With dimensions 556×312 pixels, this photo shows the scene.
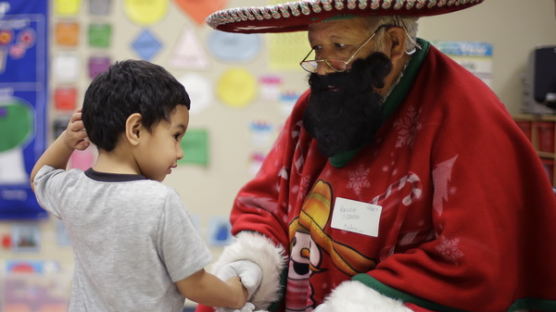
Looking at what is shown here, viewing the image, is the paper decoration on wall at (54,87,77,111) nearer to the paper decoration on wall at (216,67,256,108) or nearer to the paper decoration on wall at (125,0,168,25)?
the paper decoration on wall at (125,0,168,25)

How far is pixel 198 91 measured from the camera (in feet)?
9.52

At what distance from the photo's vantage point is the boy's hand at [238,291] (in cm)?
120

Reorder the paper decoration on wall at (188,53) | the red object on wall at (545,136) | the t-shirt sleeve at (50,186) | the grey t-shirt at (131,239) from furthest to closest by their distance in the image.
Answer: the paper decoration on wall at (188,53)
the red object on wall at (545,136)
the t-shirt sleeve at (50,186)
the grey t-shirt at (131,239)

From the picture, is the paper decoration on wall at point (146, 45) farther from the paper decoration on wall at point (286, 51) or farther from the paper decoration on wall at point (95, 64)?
the paper decoration on wall at point (286, 51)

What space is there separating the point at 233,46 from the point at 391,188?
1.95m

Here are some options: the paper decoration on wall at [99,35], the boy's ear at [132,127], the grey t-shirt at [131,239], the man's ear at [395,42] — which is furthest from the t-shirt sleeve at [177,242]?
the paper decoration on wall at [99,35]

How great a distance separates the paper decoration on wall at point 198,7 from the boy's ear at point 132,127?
1.98 m

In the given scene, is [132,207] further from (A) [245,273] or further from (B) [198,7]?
(B) [198,7]

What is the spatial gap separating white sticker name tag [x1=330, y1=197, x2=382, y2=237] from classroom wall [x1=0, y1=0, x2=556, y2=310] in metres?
1.72

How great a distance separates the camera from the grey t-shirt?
0.97 metres

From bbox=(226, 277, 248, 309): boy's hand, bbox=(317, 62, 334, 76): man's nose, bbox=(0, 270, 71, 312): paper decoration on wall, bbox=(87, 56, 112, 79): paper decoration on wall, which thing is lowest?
bbox=(0, 270, 71, 312): paper decoration on wall

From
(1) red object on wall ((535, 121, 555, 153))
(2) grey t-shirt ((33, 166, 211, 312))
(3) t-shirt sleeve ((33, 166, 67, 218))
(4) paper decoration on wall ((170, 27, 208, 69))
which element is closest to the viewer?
(2) grey t-shirt ((33, 166, 211, 312))

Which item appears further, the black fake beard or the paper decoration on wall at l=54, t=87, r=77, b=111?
the paper decoration on wall at l=54, t=87, r=77, b=111

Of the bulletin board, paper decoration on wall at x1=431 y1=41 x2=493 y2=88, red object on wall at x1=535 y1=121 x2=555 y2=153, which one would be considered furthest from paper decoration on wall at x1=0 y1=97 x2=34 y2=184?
red object on wall at x1=535 y1=121 x2=555 y2=153
